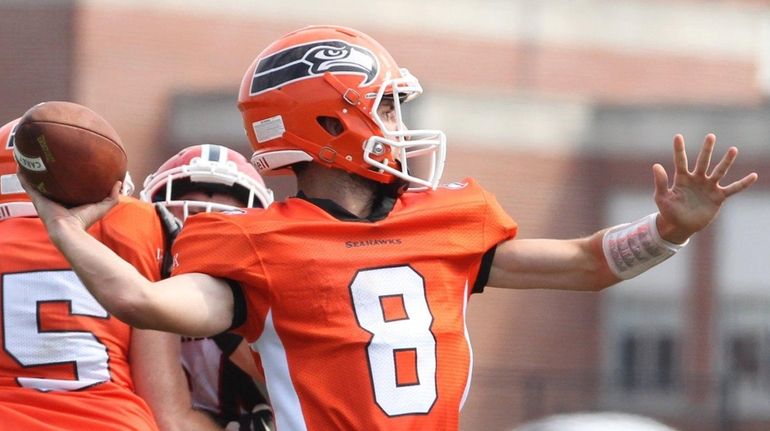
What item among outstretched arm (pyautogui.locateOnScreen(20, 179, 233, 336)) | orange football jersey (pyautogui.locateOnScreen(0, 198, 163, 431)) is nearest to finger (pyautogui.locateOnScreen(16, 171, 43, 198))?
outstretched arm (pyautogui.locateOnScreen(20, 179, 233, 336))

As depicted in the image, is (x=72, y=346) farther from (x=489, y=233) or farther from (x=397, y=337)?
(x=489, y=233)

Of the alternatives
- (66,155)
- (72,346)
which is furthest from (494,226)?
(72,346)

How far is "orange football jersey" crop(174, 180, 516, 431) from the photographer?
3.46 metres

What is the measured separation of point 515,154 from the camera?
2223cm

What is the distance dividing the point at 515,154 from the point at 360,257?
61.7 ft

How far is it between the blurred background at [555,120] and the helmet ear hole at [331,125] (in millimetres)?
16136

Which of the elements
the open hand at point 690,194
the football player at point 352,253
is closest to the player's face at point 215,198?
the football player at point 352,253

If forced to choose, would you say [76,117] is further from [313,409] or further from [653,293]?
[653,293]

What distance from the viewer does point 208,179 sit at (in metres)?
4.72

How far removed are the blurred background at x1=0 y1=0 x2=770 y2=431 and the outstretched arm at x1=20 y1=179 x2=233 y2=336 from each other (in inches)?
648

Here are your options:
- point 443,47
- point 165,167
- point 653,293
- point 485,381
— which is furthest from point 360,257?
point 443,47

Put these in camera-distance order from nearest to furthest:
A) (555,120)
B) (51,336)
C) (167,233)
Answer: (51,336)
(167,233)
(555,120)

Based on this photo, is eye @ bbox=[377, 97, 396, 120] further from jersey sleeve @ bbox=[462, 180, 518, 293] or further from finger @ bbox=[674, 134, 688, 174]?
finger @ bbox=[674, 134, 688, 174]

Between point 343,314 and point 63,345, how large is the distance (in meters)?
0.85
